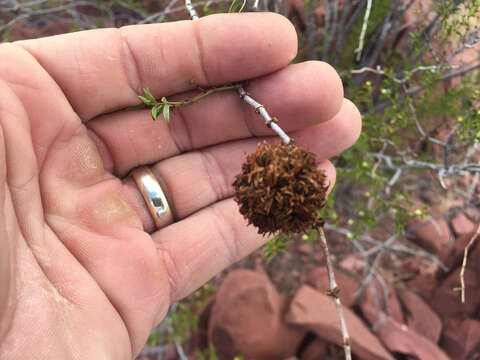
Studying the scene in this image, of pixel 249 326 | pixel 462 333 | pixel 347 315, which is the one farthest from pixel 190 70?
pixel 462 333

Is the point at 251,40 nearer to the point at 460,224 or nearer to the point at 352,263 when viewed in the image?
the point at 352,263

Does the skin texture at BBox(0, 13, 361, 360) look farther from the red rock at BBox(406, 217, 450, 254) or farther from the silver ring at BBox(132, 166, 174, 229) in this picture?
the red rock at BBox(406, 217, 450, 254)

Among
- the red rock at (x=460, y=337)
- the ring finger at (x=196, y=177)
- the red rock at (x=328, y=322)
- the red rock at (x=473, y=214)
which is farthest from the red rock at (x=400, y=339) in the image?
the ring finger at (x=196, y=177)

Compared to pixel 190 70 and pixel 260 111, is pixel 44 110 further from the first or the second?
pixel 260 111

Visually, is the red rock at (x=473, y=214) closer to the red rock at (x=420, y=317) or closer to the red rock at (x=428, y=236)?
the red rock at (x=428, y=236)

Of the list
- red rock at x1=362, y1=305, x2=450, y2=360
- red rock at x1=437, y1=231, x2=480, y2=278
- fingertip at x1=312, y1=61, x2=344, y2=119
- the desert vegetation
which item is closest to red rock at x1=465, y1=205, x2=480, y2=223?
the desert vegetation
